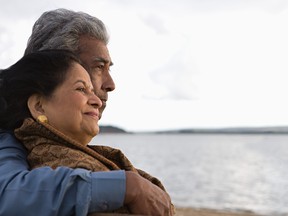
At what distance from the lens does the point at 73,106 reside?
1.64 metres

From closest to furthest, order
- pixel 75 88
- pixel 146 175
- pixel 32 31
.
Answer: pixel 75 88
pixel 146 175
pixel 32 31

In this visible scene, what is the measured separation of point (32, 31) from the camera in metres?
2.27

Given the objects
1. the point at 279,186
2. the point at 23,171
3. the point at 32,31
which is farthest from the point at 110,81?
the point at 279,186

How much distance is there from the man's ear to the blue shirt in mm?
337

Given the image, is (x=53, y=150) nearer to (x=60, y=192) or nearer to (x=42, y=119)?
(x=42, y=119)

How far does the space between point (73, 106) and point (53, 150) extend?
0.18m

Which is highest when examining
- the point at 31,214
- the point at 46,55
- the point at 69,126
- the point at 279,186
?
the point at 46,55

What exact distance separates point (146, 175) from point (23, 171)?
524mm

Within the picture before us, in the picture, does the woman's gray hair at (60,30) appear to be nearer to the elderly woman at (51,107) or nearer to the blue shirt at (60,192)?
the elderly woman at (51,107)

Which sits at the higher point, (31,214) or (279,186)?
(31,214)

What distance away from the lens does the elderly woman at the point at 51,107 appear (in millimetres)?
1573

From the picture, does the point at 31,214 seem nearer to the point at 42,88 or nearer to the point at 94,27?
the point at 42,88

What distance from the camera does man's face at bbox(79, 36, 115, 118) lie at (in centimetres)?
236

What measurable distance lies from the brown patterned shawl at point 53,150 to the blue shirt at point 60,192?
12 centimetres
